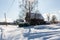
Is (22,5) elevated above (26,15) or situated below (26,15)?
above

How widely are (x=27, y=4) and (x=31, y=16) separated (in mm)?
5737

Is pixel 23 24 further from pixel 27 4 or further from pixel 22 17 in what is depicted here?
pixel 22 17

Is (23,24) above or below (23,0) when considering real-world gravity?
below

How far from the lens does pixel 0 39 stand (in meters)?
10.5

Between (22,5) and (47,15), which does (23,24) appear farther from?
(47,15)

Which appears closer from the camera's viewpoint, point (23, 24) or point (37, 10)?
point (23, 24)

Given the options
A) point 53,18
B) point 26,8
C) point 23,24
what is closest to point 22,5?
point 26,8

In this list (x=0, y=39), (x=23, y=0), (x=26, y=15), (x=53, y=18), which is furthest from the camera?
(x=53, y=18)

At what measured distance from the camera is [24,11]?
140 ft

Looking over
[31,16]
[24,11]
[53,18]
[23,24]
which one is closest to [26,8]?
[24,11]

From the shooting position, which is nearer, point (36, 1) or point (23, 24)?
point (23, 24)

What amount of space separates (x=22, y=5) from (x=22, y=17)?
522cm

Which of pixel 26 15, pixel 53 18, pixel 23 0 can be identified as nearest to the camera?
pixel 23 0

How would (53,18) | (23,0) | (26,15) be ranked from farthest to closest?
1. (53,18)
2. (26,15)
3. (23,0)
